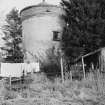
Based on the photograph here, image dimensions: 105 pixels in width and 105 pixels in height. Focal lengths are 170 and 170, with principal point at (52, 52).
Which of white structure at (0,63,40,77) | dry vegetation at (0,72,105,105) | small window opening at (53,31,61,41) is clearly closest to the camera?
dry vegetation at (0,72,105,105)

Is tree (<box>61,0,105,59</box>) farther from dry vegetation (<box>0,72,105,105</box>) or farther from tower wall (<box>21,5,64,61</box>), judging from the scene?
dry vegetation (<box>0,72,105,105</box>)

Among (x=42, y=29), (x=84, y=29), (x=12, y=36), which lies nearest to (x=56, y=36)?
(x=42, y=29)

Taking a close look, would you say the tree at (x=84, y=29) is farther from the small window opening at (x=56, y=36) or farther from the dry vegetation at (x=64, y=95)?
the dry vegetation at (x=64, y=95)

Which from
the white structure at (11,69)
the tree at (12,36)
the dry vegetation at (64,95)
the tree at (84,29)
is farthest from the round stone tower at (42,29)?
the tree at (12,36)

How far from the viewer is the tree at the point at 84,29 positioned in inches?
547

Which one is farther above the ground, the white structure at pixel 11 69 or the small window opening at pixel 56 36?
the small window opening at pixel 56 36

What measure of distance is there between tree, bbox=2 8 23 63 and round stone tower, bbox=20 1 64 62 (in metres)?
8.22

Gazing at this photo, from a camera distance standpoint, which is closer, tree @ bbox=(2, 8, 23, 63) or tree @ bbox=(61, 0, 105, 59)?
tree @ bbox=(61, 0, 105, 59)

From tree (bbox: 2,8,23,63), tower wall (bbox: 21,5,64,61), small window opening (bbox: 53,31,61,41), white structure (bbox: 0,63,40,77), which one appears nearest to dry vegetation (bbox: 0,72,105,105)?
white structure (bbox: 0,63,40,77)

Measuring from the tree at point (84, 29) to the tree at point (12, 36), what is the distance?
37.8 ft

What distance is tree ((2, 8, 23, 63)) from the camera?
993 inches

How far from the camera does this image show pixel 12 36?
2673cm

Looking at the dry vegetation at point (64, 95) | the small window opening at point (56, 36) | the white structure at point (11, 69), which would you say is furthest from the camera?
the small window opening at point (56, 36)

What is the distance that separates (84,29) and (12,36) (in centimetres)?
1526
